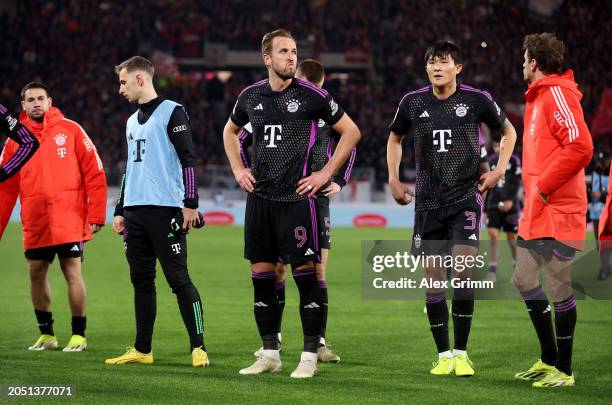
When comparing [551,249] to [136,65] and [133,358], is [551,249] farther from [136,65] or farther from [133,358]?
[136,65]

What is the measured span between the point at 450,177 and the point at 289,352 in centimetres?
222

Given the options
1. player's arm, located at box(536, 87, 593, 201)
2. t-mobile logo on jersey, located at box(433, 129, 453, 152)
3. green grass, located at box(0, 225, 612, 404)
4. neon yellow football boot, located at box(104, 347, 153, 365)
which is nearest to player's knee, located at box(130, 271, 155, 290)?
neon yellow football boot, located at box(104, 347, 153, 365)

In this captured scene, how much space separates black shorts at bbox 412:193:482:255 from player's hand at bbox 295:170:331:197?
2.88ft

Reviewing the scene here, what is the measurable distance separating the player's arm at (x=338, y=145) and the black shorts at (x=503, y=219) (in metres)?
7.99

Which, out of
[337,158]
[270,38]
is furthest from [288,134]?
[270,38]

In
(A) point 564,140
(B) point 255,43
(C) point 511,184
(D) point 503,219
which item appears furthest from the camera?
(B) point 255,43

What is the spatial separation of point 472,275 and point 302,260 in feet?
4.10

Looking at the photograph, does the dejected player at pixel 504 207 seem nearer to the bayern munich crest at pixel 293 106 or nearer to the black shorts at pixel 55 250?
the black shorts at pixel 55 250

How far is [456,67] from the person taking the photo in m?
7.43

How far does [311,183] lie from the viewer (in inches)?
281

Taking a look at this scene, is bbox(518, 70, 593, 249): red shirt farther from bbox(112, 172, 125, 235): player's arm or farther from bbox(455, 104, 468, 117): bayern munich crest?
bbox(112, 172, 125, 235): player's arm

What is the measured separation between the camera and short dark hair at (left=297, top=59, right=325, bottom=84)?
8516 millimetres

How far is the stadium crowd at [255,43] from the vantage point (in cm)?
3656

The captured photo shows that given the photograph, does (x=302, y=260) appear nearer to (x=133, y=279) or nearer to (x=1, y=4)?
(x=133, y=279)
